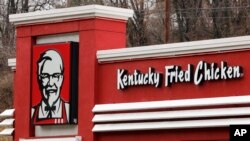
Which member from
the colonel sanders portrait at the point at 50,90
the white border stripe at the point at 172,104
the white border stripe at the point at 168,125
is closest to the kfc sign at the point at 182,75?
the white border stripe at the point at 172,104

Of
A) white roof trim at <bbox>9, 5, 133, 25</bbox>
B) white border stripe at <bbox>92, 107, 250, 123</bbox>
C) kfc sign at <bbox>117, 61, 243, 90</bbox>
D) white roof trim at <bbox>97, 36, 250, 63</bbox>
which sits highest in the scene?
white roof trim at <bbox>9, 5, 133, 25</bbox>

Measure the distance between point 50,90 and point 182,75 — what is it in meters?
4.85

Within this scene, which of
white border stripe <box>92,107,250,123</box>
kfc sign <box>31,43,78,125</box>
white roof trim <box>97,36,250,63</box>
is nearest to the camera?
white border stripe <box>92,107,250,123</box>

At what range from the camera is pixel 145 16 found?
65.8m

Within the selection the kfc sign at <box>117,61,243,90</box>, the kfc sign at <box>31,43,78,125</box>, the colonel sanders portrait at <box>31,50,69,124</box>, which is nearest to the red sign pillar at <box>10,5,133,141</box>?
the kfc sign at <box>31,43,78,125</box>

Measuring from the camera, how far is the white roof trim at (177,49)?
22747 millimetres

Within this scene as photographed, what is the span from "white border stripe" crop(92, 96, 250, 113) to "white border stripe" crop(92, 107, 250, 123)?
0.51ft

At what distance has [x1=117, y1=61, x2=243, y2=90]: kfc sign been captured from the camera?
23.0 metres

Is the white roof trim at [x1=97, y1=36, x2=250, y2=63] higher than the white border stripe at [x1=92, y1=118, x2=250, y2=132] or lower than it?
higher

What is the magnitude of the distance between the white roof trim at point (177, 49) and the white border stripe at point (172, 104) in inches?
50.3

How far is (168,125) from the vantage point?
938 inches

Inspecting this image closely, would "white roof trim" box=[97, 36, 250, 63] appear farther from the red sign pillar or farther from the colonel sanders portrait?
the colonel sanders portrait

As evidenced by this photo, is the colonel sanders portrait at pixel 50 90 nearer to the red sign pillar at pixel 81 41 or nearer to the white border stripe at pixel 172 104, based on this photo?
the red sign pillar at pixel 81 41

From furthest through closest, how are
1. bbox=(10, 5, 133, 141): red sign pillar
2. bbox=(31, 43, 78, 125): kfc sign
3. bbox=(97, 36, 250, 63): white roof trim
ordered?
bbox=(31, 43, 78, 125): kfc sign, bbox=(10, 5, 133, 141): red sign pillar, bbox=(97, 36, 250, 63): white roof trim
